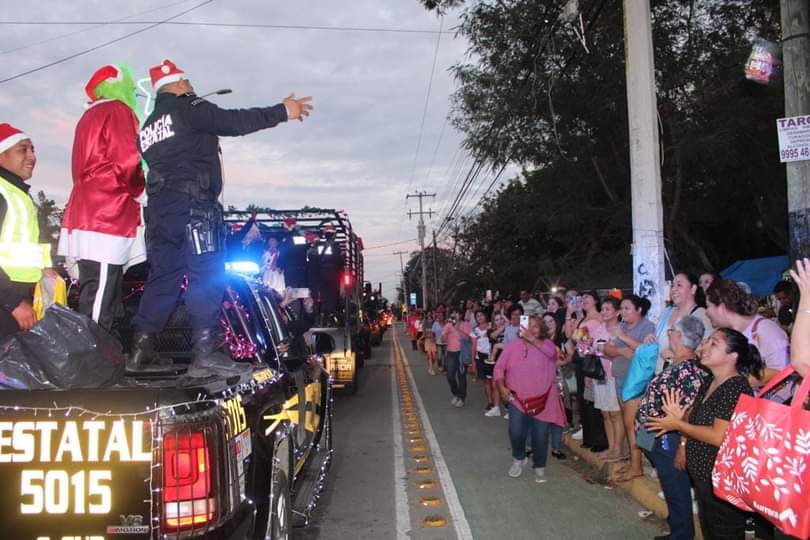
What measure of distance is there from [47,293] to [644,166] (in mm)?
6212

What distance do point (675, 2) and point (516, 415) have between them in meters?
12.8

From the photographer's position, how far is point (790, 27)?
5.72 meters

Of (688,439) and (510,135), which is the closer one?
(688,439)

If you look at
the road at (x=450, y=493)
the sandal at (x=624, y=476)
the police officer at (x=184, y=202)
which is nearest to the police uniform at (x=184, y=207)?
the police officer at (x=184, y=202)

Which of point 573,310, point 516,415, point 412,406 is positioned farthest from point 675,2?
point 516,415

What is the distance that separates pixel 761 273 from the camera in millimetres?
16875

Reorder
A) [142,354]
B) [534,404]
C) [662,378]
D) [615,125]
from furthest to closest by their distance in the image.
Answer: [615,125], [534,404], [662,378], [142,354]

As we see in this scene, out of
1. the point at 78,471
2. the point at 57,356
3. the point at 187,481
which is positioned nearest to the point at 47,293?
the point at 57,356

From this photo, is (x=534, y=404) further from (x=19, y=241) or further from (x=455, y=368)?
(x=455, y=368)

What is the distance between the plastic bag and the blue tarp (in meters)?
15.1

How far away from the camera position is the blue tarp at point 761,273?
52.9ft

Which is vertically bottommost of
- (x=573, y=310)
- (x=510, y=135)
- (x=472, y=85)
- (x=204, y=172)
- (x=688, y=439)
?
(x=688, y=439)

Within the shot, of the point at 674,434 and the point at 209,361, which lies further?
the point at 674,434

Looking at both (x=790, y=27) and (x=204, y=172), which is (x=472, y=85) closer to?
(x=790, y=27)
